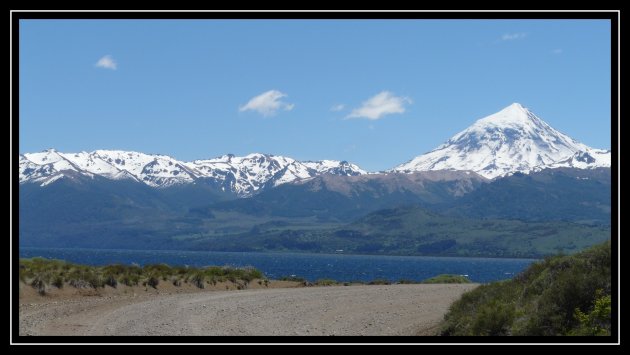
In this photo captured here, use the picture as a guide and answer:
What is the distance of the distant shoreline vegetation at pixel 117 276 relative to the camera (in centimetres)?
3238

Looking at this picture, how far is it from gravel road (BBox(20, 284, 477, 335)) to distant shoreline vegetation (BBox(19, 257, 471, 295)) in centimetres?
237

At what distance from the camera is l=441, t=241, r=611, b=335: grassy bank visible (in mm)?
15523

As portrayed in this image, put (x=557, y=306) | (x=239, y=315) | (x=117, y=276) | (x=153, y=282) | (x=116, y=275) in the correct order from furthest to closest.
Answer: (x=153, y=282)
(x=116, y=275)
(x=117, y=276)
(x=239, y=315)
(x=557, y=306)

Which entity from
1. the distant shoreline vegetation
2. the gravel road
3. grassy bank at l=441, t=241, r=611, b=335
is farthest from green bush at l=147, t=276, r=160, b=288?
grassy bank at l=441, t=241, r=611, b=335

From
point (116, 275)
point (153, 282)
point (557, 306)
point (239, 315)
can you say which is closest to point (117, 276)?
point (116, 275)

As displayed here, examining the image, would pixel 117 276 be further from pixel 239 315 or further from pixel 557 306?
pixel 557 306

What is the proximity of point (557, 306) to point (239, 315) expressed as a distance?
36.8 feet

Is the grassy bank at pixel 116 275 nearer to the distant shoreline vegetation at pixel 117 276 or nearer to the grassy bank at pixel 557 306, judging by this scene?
the distant shoreline vegetation at pixel 117 276

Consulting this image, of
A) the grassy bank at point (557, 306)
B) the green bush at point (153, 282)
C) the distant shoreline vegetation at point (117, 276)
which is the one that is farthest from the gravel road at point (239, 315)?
the green bush at point (153, 282)

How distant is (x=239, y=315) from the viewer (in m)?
24.4

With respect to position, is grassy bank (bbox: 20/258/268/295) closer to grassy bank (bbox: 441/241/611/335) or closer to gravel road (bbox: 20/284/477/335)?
gravel road (bbox: 20/284/477/335)
